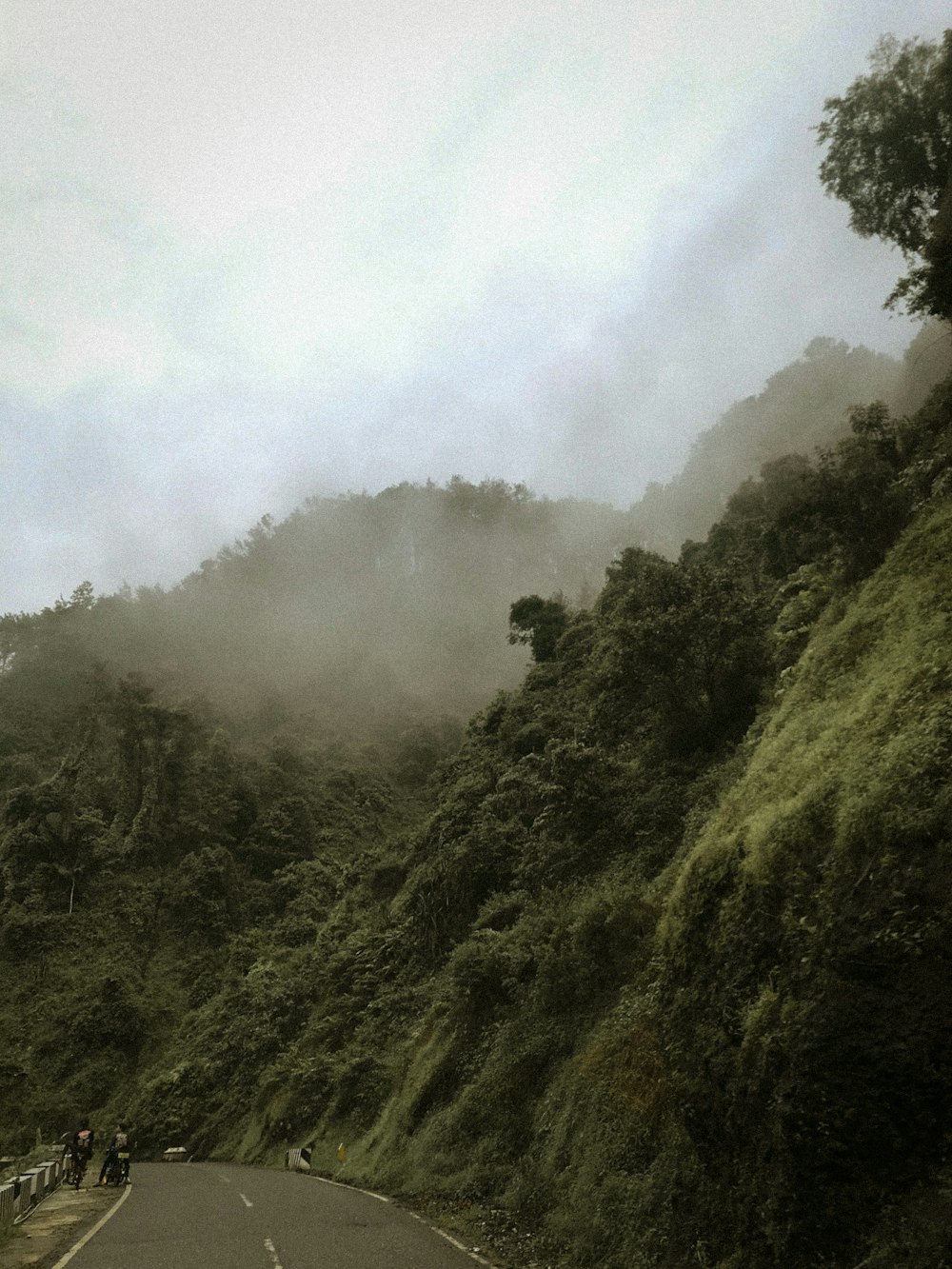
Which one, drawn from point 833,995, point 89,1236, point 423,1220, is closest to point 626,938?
point 423,1220

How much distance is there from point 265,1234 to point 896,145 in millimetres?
29492

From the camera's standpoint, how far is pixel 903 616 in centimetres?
1391

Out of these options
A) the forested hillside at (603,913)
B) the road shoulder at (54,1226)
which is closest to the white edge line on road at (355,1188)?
the forested hillside at (603,913)

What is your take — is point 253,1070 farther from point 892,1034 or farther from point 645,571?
point 892,1034

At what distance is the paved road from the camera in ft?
35.1

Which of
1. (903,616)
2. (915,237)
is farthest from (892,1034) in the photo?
(915,237)

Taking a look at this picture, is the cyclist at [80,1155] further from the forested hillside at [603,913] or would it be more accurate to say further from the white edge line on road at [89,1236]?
the forested hillside at [603,913]

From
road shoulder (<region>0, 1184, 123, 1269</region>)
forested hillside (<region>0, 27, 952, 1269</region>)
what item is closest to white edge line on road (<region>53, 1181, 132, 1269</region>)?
road shoulder (<region>0, 1184, 123, 1269</region>)

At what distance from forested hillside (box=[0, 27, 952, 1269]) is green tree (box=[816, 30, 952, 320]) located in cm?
83

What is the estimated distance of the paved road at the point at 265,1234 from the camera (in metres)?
10.7

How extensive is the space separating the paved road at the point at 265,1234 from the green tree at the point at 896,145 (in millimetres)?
22948

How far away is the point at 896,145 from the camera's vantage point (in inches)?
905

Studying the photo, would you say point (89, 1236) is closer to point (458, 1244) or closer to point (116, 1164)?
point (458, 1244)

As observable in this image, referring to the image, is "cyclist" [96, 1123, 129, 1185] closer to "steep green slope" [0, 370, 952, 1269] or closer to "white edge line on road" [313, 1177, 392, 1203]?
"white edge line on road" [313, 1177, 392, 1203]
